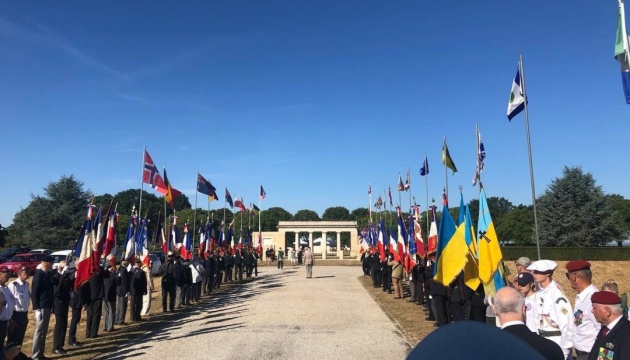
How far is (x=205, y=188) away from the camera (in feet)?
87.3

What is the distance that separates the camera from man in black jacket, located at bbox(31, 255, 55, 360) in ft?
29.1

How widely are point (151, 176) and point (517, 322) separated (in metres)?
16.9

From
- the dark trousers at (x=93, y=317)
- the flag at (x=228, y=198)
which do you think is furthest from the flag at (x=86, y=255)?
the flag at (x=228, y=198)

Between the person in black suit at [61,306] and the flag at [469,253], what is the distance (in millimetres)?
8887

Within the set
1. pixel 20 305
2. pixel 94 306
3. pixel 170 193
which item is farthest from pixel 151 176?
pixel 20 305

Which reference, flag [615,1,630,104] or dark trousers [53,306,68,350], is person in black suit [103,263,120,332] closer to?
dark trousers [53,306,68,350]

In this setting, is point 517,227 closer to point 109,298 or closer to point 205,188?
point 205,188

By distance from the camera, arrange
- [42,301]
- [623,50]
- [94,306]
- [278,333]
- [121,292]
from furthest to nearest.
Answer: [121,292] → [94,306] → [278,333] → [42,301] → [623,50]

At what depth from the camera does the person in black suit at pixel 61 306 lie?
31.3 ft

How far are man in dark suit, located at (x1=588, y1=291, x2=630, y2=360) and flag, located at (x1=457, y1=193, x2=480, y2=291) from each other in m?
4.99

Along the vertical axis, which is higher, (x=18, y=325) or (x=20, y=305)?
(x=20, y=305)

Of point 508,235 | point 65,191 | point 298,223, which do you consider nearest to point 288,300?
point 298,223

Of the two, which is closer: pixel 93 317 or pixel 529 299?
pixel 529 299

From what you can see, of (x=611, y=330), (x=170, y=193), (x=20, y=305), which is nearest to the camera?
(x=611, y=330)
